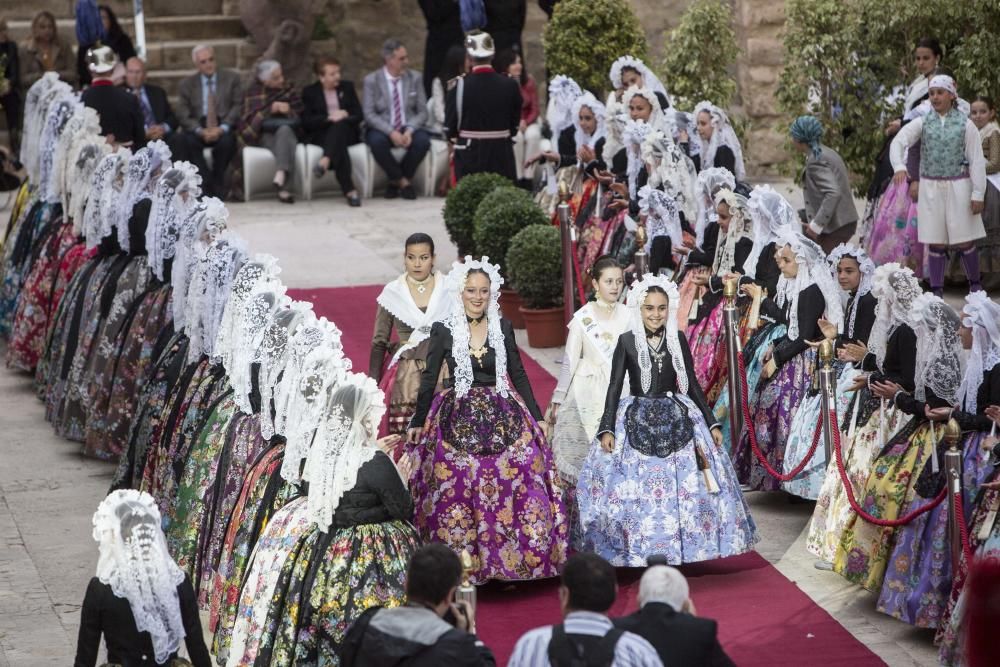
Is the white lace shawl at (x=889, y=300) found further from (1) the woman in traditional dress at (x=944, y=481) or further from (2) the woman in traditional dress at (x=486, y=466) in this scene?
(2) the woman in traditional dress at (x=486, y=466)

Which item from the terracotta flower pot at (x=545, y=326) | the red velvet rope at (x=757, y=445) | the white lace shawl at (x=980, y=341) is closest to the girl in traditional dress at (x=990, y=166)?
the terracotta flower pot at (x=545, y=326)

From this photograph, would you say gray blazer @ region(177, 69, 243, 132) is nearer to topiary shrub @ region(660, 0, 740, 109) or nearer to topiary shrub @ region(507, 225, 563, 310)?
topiary shrub @ region(660, 0, 740, 109)

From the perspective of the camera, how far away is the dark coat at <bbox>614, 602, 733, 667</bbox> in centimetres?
582

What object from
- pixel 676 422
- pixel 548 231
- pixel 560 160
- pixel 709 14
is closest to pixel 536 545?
pixel 676 422

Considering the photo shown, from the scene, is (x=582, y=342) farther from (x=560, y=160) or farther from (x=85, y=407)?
(x=560, y=160)

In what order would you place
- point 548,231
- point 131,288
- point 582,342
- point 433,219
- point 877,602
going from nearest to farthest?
point 877,602 → point 582,342 → point 131,288 → point 548,231 → point 433,219

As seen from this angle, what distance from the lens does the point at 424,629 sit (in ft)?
19.5

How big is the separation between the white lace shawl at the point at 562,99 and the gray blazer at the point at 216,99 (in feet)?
15.3

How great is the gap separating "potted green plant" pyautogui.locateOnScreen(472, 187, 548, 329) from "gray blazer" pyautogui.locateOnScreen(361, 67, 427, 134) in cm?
565

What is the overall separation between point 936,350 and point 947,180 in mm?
5721

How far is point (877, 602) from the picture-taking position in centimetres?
889

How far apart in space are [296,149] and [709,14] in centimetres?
519

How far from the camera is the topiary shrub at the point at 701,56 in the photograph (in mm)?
16797

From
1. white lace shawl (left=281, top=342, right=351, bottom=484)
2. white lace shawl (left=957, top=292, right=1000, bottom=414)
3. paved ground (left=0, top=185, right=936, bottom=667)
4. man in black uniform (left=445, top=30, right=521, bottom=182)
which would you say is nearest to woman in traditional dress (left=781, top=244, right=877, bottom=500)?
paved ground (left=0, top=185, right=936, bottom=667)
